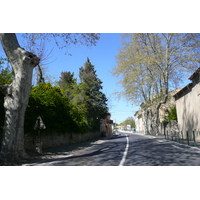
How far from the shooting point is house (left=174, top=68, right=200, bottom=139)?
15.7 metres

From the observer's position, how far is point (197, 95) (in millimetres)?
15523

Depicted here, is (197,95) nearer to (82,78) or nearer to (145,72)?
(145,72)

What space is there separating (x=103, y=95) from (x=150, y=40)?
40.2 feet

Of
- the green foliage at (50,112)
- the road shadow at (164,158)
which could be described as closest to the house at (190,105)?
the road shadow at (164,158)

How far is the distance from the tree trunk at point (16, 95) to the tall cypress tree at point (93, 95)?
19.9 metres

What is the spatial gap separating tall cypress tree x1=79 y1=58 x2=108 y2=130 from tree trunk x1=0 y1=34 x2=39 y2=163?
19.9 meters

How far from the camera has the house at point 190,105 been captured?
15672 millimetres

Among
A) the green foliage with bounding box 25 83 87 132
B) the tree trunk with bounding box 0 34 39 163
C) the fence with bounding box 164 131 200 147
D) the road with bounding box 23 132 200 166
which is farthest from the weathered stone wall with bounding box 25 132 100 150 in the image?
the fence with bounding box 164 131 200 147

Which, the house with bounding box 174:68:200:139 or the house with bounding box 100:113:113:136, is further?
the house with bounding box 100:113:113:136

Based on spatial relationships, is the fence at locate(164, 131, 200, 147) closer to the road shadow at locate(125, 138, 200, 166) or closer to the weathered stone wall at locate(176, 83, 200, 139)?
the weathered stone wall at locate(176, 83, 200, 139)

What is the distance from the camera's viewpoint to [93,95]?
30406 mm

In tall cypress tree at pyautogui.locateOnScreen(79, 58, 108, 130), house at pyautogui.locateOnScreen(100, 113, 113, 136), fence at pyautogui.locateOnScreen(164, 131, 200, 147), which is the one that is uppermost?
tall cypress tree at pyautogui.locateOnScreen(79, 58, 108, 130)

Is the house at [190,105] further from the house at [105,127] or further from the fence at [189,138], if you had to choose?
the house at [105,127]

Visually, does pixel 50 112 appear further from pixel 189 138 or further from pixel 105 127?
pixel 105 127
